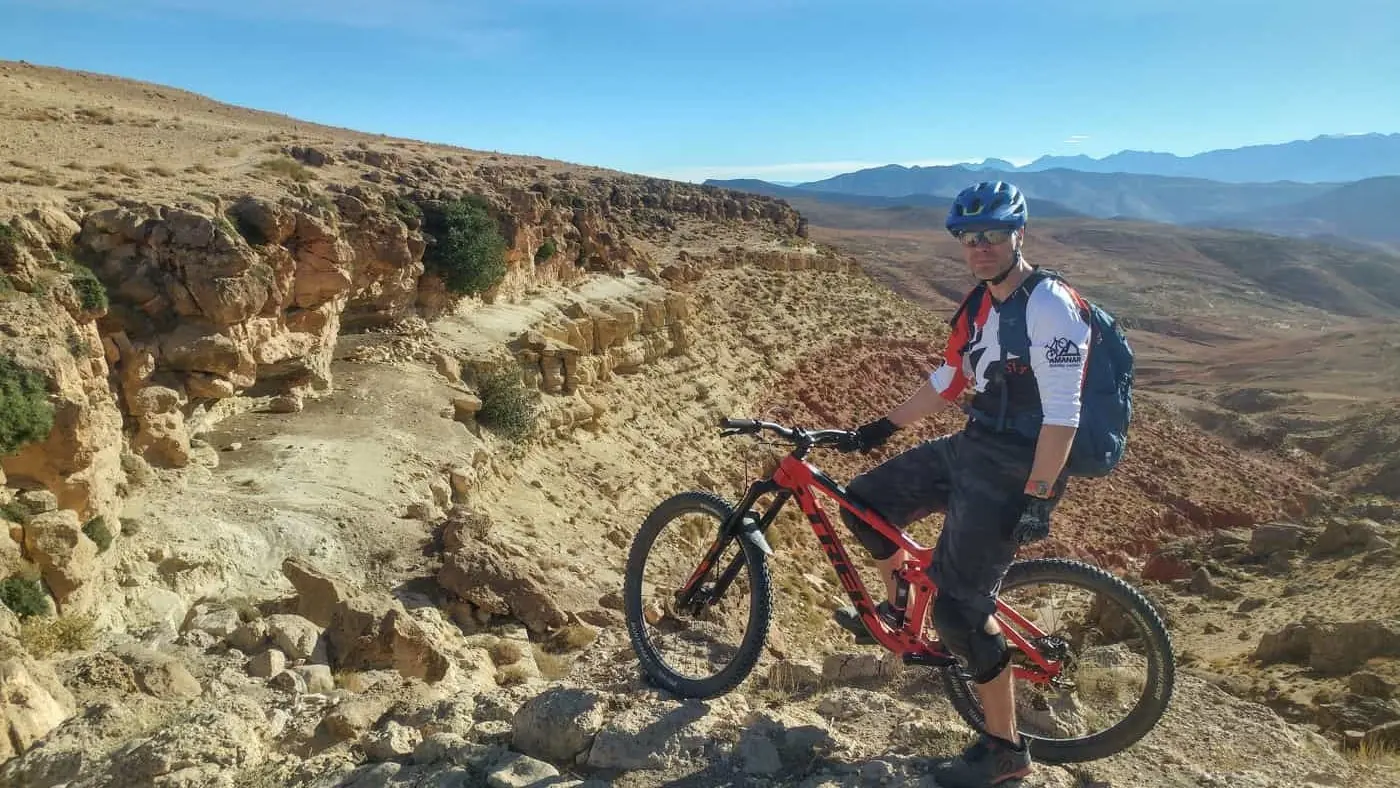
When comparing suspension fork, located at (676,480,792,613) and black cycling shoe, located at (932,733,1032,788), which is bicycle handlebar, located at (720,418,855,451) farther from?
black cycling shoe, located at (932,733,1032,788)

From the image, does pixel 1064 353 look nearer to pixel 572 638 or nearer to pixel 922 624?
pixel 922 624

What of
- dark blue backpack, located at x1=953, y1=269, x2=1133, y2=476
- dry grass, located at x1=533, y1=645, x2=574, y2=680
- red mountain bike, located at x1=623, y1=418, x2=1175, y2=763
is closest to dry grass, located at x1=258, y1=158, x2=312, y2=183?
dry grass, located at x1=533, y1=645, x2=574, y2=680

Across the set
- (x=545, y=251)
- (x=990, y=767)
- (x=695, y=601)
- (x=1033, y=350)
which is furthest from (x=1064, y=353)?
(x=545, y=251)

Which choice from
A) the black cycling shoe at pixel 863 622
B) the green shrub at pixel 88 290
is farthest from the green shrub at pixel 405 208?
the black cycling shoe at pixel 863 622

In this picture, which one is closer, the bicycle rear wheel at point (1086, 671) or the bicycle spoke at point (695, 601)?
the bicycle rear wheel at point (1086, 671)

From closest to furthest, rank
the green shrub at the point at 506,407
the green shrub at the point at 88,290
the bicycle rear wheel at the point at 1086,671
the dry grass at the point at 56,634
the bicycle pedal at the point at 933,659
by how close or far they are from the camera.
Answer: the bicycle rear wheel at the point at 1086,671, the bicycle pedal at the point at 933,659, the dry grass at the point at 56,634, the green shrub at the point at 88,290, the green shrub at the point at 506,407

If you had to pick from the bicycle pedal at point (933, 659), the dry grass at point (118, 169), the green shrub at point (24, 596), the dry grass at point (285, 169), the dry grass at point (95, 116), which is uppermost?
the dry grass at point (95, 116)

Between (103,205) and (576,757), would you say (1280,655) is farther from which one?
(103,205)

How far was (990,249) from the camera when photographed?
2.84 metres

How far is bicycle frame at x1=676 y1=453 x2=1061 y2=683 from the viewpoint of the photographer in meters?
3.21

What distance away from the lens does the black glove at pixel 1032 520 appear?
106 inches

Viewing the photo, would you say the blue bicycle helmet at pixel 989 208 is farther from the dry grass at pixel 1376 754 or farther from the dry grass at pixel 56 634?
the dry grass at pixel 56 634

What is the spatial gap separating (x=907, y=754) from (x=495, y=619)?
14.0 ft

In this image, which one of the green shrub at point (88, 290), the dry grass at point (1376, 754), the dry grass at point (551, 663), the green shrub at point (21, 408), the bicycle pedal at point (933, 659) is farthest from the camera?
the green shrub at point (88, 290)
